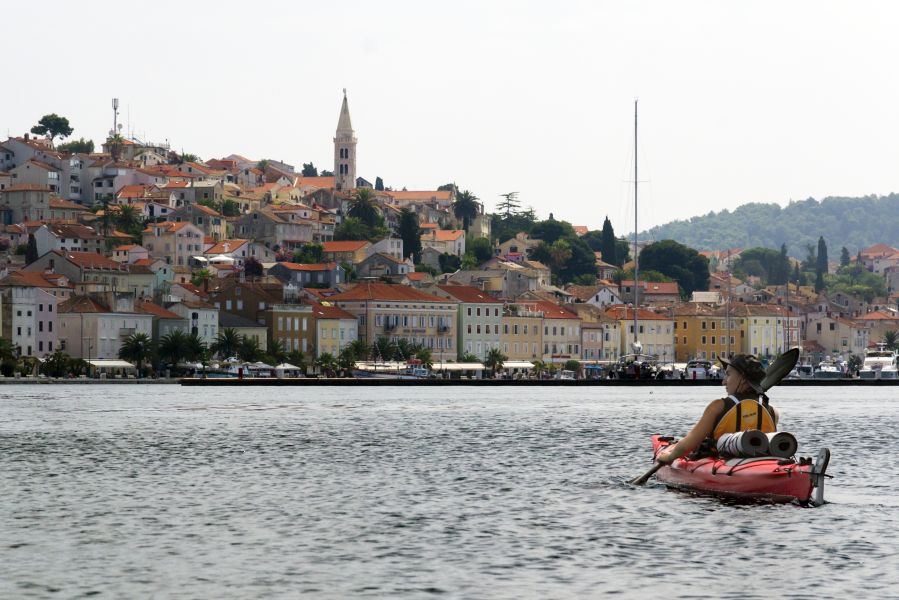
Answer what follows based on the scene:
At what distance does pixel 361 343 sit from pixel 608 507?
5291 inches

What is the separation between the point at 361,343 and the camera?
171 metres

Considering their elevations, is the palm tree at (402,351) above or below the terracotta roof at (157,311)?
below

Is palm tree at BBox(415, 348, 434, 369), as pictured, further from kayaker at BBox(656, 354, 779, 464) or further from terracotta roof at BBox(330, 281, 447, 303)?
kayaker at BBox(656, 354, 779, 464)

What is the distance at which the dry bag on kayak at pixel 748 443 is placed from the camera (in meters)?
35.5

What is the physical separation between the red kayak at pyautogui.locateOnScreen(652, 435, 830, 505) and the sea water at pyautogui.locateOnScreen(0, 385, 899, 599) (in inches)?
12.4

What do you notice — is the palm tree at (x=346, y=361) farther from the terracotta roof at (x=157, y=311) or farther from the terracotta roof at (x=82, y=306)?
the terracotta roof at (x=82, y=306)

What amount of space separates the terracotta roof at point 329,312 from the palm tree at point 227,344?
42.9 ft

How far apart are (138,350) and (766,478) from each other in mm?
123309

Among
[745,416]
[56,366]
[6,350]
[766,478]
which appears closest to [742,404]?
[745,416]

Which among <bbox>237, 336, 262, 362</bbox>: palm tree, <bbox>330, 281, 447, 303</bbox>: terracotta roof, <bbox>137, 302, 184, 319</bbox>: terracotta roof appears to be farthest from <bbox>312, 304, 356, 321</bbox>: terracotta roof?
<bbox>137, 302, 184, 319</bbox>: terracotta roof

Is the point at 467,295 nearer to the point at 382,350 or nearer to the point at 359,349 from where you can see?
the point at 382,350

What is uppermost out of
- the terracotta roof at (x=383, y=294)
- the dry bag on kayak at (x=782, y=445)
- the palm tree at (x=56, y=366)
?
the terracotta roof at (x=383, y=294)

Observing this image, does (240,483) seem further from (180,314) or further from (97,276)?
(97,276)

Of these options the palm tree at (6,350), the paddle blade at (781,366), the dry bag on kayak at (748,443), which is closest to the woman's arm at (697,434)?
the dry bag on kayak at (748,443)
